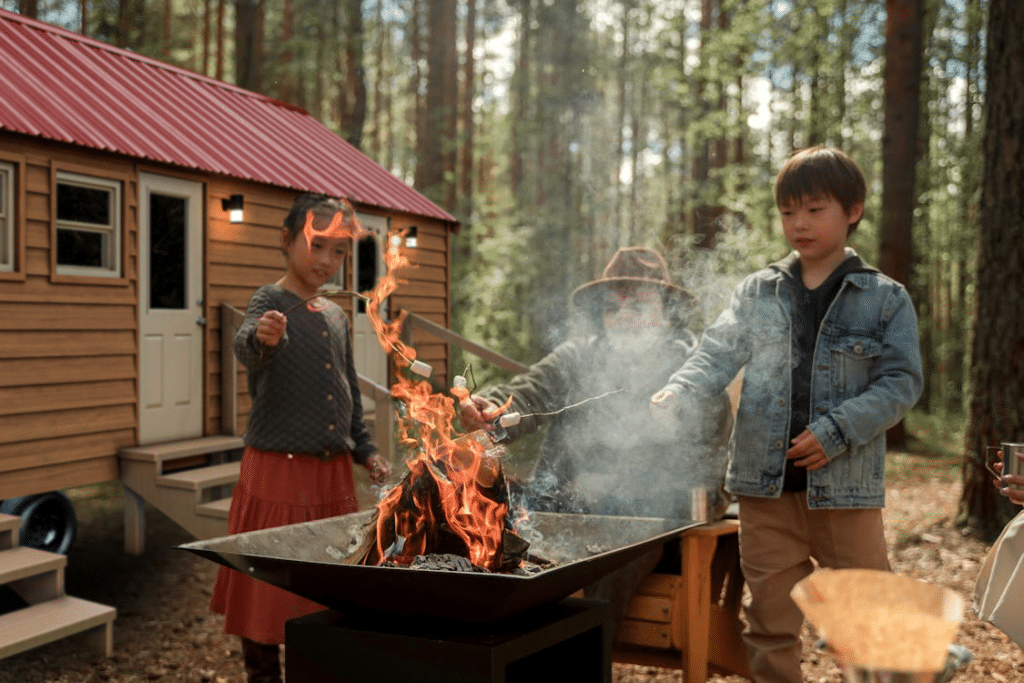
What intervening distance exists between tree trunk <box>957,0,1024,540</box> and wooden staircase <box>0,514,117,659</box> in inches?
221

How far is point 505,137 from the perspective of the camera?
2855cm

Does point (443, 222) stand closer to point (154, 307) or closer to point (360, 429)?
point (154, 307)

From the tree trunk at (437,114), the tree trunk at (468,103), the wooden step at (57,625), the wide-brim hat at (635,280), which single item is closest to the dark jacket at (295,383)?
the wide-brim hat at (635,280)

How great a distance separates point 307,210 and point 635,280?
1397 mm

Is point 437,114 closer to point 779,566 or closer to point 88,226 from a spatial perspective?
point 88,226

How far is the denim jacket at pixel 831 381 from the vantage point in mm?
2773

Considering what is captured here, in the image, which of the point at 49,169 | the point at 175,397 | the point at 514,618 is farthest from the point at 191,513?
the point at 514,618

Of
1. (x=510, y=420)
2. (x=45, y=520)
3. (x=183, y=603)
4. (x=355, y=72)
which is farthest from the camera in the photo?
(x=355, y=72)

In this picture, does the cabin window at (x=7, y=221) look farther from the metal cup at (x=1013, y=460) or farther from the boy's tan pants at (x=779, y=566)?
the metal cup at (x=1013, y=460)

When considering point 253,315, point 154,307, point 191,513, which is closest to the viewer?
point 253,315

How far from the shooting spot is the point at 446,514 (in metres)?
2.60

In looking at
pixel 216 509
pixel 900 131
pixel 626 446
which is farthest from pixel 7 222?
pixel 900 131

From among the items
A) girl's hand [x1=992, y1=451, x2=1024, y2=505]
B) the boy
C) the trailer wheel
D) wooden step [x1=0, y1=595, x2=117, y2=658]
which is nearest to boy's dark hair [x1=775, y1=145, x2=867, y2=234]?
the boy

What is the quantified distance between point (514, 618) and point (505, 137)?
27.1m
